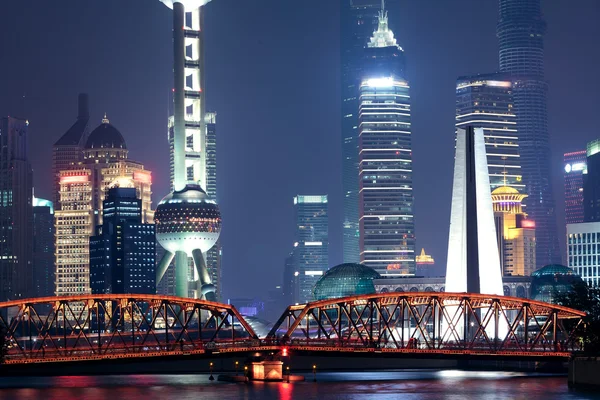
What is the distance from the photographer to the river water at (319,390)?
158000 millimetres

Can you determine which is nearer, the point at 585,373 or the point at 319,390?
the point at 585,373

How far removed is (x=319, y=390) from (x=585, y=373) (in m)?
31.6

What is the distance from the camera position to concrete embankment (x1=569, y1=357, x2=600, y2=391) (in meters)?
165

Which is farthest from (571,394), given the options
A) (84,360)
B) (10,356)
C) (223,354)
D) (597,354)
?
(10,356)

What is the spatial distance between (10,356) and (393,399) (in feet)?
210

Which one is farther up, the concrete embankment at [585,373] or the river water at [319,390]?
the concrete embankment at [585,373]

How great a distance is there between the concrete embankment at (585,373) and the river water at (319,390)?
1.82m

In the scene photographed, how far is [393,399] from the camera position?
508ft

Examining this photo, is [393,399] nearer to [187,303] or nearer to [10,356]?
[187,303]

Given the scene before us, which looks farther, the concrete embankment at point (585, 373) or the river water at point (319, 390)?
the concrete embankment at point (585, 373)

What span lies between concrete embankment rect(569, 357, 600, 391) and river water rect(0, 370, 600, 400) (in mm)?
1820

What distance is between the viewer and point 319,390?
170375 millimetres

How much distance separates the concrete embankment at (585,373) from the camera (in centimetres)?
16488

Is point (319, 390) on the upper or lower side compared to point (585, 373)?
lower
